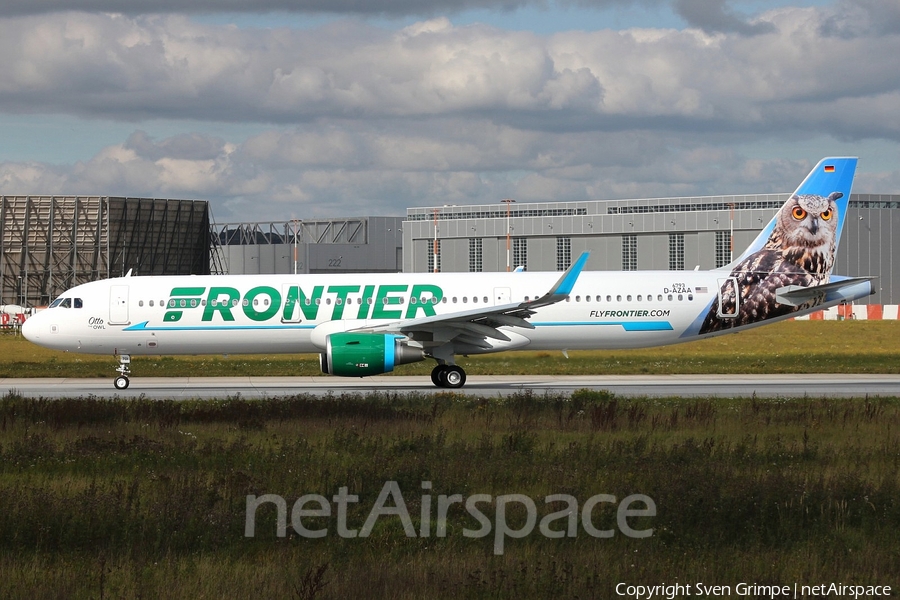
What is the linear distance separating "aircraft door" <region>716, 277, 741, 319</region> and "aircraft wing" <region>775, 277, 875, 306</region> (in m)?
1.21

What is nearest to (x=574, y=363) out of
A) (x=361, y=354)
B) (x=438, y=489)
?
(x=361, y=354)

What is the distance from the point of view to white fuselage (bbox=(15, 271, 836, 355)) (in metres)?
28.9

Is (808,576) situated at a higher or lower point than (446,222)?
lower

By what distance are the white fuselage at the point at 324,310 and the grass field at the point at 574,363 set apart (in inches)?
209

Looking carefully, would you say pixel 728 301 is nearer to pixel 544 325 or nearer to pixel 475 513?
pixel 544 325

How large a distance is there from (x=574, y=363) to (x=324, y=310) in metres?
12.5

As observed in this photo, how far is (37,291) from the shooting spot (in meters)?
110

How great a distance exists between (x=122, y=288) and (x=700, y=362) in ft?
69.5

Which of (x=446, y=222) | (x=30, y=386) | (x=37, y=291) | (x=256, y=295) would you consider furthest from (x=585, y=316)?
(x=37, y=291)

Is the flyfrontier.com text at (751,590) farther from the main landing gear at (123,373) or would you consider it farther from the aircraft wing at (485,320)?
the main landing gear at (123,373)

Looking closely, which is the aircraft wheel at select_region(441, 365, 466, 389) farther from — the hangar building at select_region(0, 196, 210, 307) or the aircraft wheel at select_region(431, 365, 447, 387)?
the hangar building at select_region(0, 196, 210, 307)

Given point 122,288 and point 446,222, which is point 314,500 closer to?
point 122,288

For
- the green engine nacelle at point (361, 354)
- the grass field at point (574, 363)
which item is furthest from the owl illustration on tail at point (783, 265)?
the green engine nacelle at point (361, 354)

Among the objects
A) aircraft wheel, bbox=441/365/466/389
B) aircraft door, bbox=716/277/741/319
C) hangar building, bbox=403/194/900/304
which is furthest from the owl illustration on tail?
hangar building, bbox=403/194/900/304
